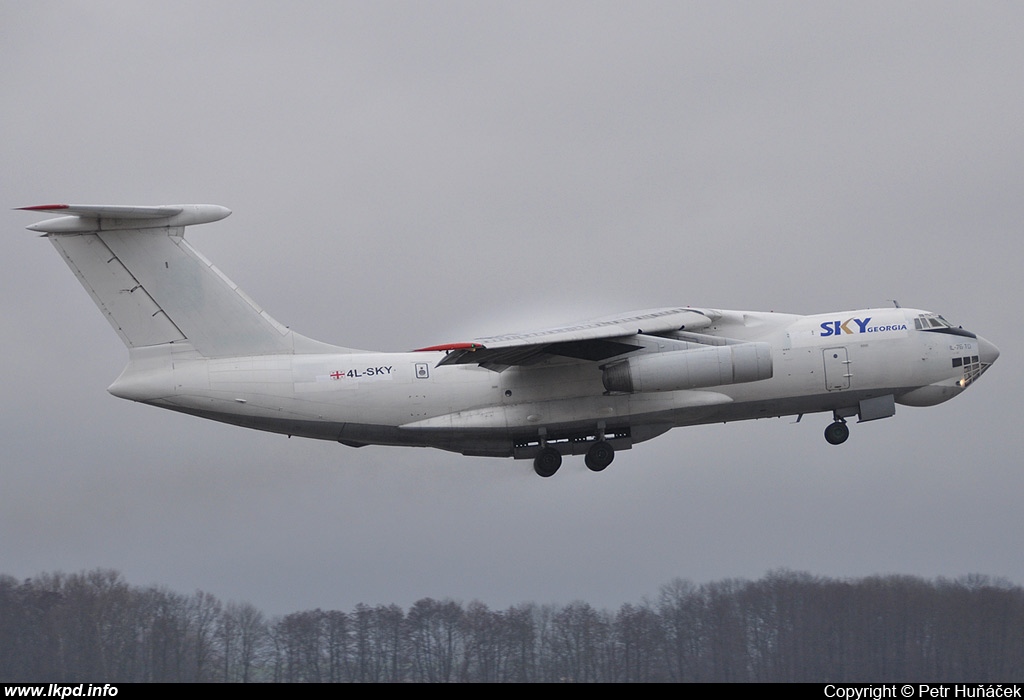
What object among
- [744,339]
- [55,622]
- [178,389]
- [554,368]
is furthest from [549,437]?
[55,622]

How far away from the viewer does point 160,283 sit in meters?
21.4

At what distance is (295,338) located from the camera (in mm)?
21875

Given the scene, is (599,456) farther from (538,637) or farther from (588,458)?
(538,637)

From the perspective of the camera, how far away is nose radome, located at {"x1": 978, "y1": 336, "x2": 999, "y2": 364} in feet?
75.4

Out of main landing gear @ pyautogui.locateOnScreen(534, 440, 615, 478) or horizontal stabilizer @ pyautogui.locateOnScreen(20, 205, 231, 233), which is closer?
horizontal stabilizer @ pyautogui.locateOnScreen(20, 205, 231, 233)

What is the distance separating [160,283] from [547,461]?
5.61 m

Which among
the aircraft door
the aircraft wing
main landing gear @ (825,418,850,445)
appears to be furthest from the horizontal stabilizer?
main landing gear @ (825,418,850,445)

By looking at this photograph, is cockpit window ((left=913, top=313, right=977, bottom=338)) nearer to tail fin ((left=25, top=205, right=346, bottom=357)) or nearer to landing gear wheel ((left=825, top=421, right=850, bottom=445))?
landing gear wheel ((left=825, top=421, right=850, bottom=445))

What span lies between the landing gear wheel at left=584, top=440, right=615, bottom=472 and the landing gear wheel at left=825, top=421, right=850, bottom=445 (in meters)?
3.11

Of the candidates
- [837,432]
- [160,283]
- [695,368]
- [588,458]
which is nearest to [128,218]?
[160,283]

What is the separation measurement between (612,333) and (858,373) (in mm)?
3712

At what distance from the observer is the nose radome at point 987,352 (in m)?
23.0

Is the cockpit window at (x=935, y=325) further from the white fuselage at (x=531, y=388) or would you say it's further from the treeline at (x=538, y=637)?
the treeline at (x=538, y=637)
